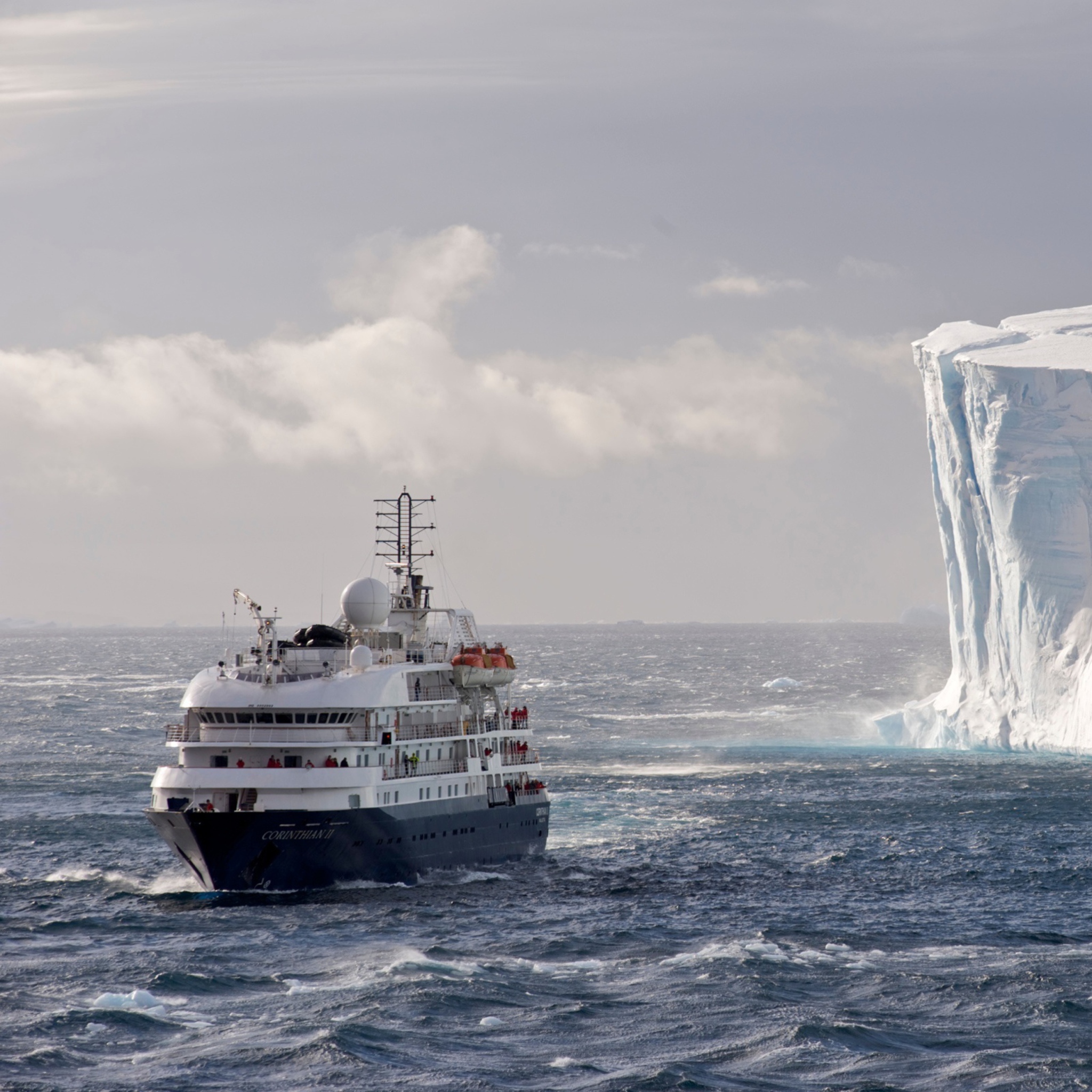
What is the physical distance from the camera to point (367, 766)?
4638 cm

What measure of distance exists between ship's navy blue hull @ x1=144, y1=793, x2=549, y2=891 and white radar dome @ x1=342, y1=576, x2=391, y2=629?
842 cm

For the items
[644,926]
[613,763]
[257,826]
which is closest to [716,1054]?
[644,926]

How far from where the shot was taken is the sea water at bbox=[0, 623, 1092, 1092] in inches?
1145

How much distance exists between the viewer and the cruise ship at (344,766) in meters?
44.7

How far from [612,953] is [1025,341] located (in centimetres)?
5727

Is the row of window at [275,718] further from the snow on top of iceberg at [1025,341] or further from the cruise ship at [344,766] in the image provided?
the snow on top of iceberg at [1025,341]

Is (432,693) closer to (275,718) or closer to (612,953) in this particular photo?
(275,718)

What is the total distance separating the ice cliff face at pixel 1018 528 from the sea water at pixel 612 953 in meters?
7.76


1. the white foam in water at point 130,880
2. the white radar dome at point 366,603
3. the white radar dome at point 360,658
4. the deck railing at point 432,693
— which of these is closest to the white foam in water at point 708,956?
the deck railing at point 432,693

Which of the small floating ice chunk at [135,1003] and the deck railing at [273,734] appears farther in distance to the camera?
the deck railing at [273,734]

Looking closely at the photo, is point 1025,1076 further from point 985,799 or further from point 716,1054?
point 985,799

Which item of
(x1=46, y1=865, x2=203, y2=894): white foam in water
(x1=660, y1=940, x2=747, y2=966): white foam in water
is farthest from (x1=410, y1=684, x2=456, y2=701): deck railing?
(x1=660, y1=940, x2=747, y2=966): white foam in water

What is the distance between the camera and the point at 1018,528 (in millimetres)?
77250

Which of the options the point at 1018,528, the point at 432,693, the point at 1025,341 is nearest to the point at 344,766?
the point at 432,693
